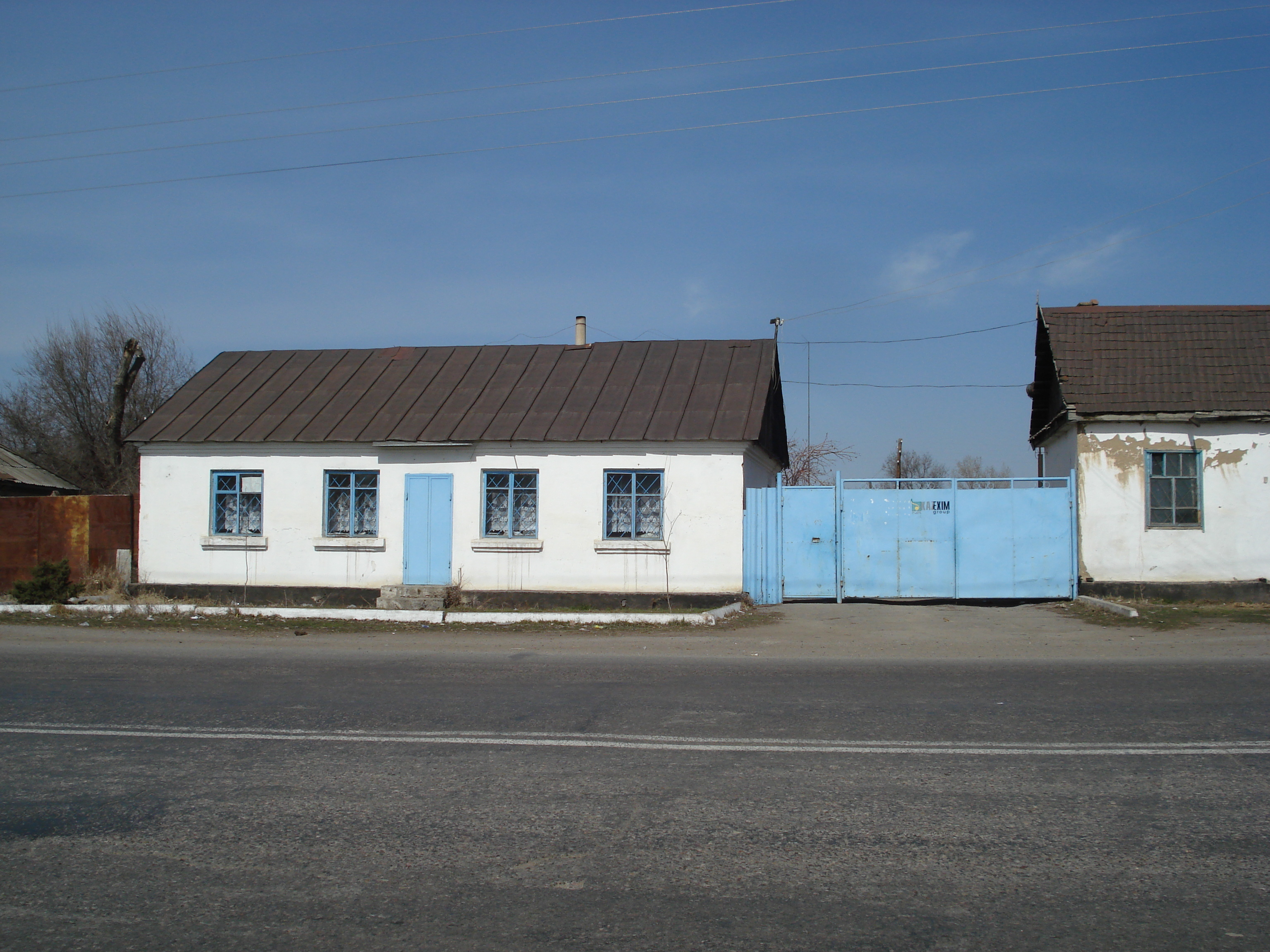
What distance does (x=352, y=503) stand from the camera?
1702cm

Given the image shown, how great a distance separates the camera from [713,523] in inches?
620

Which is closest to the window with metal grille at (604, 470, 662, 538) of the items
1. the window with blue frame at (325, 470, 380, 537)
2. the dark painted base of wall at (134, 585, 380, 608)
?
the window with blue frame at (325, 470, 380, 537)

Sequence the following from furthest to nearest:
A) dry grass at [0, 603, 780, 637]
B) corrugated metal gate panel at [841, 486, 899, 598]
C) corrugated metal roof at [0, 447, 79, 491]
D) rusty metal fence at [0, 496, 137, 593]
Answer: corrugated metal roof at [0, 447, 79, 491], rusty metal fence at [0, 496, 137, 593], corrugated metal gate panel at [841, 486, 899, 598], dry grass at [0, 603, 780, 637]

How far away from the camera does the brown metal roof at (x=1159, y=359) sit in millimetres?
15859

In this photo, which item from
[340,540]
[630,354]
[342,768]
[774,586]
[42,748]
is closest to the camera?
[342,768]

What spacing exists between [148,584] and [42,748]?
13071 mm

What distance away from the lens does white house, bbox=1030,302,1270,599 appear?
1559 cm

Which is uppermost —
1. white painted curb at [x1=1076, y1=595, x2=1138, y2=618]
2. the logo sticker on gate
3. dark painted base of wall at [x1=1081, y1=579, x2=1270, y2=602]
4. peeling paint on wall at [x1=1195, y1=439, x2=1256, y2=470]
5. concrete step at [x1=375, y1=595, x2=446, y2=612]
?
peeling paint on wall at [x1=1195, y1=439, x2=1256, y2=470]

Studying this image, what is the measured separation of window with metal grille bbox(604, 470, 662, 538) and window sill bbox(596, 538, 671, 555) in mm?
111

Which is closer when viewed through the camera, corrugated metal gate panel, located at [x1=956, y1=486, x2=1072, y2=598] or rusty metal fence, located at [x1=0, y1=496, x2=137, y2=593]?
corrugated metal gate panel, located at [x1=956, y1=486, x2=1072, y2=598]

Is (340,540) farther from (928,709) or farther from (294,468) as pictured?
(928,709)

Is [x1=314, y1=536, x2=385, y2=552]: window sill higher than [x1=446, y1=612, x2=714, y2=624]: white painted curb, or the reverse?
[x1=314, y1=536, x2=385, y2=552]: window sill

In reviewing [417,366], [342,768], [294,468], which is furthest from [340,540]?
[342,768]

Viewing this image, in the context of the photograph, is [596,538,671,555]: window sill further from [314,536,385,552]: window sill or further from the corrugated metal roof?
the corrugated metal roof
